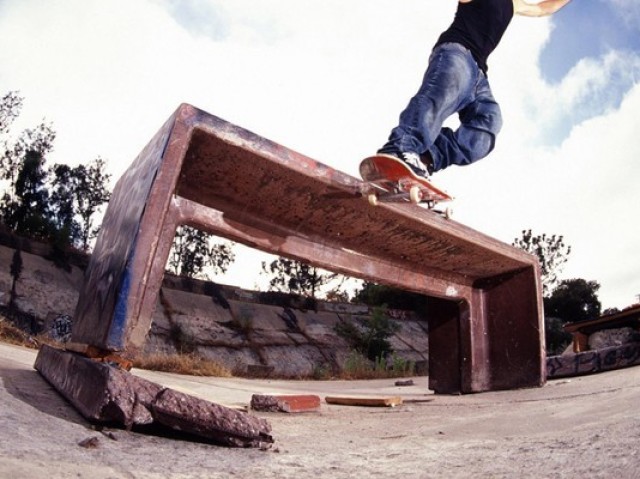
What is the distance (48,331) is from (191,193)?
861 cm

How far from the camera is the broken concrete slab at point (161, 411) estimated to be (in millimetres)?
1224

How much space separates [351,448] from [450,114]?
6.07 ft

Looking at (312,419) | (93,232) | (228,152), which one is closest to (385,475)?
(312,419)

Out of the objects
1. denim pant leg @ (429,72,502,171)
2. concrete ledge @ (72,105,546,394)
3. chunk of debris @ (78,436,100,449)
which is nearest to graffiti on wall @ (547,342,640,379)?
concrete ledge @ (72,105,546,394)

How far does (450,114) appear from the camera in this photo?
2525 millimetres

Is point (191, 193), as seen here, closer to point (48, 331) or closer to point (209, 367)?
point (209, 367)

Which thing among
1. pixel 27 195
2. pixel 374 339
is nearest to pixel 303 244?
pixel 374 339

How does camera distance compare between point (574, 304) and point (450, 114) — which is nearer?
point (450, 114)

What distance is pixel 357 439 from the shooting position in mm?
1544

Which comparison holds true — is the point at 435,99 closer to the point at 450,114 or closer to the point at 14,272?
the point at 450,114

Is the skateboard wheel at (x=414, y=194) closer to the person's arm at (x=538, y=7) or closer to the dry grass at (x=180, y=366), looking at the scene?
the person's arm at (x=538, y=7)

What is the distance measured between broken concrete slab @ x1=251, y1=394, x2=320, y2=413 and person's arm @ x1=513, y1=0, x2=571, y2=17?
283 centimetres

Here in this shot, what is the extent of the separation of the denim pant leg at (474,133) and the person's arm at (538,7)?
2.44ft

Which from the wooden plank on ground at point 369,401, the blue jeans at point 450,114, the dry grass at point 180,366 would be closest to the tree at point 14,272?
the dry grass at point 180,366
